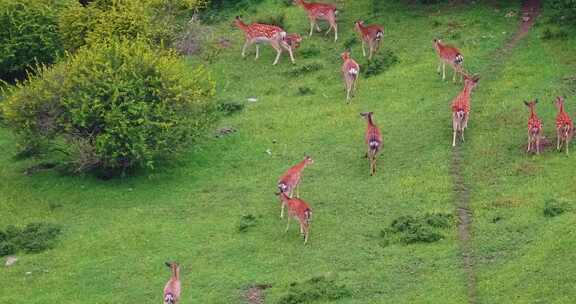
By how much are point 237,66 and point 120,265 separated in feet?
39.5

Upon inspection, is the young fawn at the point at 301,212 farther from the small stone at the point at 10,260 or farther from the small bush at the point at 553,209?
the small stone at the point at 10,260

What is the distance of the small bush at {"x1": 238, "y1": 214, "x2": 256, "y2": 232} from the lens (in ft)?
87.2

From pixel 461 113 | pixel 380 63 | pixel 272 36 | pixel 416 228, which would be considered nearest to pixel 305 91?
pixel 380 63

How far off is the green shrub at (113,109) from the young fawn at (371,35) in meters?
5.82

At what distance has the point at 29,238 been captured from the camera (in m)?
27.4

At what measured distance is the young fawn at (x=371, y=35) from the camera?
34.8 m

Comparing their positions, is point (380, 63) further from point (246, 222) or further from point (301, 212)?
point (301, 212)

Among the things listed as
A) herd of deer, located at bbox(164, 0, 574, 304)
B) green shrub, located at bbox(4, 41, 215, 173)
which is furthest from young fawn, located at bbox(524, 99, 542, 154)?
green shrub, located at bbox(4, 41, 215, 173)

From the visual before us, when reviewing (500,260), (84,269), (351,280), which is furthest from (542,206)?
(84,269)

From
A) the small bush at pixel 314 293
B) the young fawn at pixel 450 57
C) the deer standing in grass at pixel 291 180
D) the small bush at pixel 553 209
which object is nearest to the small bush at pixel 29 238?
the deer standing in grass at pixel 291 180

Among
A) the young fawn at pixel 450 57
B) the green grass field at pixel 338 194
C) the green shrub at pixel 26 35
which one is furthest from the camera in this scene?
the green shrub at pixel 26 35

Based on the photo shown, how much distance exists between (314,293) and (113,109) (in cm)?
890

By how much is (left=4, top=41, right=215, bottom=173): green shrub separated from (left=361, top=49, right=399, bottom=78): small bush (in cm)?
520

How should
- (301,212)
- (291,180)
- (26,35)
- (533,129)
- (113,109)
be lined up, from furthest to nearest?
(26,35)
(113,109)
(533,129)
(291,180)
(301,212)
